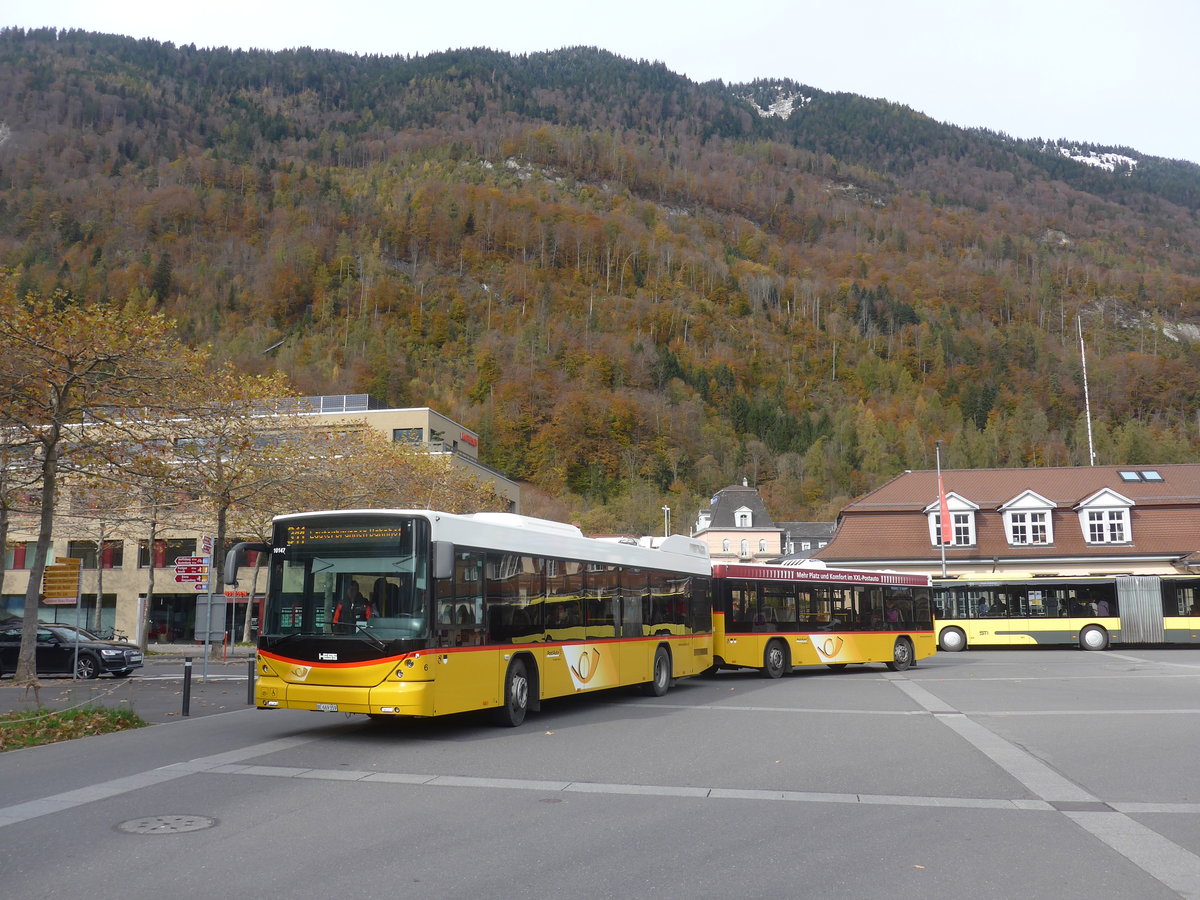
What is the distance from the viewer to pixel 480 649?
13.0 metres

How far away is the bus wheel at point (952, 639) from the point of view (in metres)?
39.4

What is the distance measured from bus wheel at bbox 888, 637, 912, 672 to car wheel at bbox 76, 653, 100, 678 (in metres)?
20.6

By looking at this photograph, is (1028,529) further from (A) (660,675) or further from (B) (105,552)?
(B) (105,552)

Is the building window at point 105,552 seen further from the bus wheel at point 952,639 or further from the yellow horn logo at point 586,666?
the yellow horn logo at point 586,666

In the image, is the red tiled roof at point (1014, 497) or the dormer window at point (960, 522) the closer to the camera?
the red tiled roof at point (1014, 497)

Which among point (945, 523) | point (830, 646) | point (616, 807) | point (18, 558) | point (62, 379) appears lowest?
point (616, 807)

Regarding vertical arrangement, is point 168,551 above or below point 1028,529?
below

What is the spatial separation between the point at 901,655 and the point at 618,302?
5199 inches

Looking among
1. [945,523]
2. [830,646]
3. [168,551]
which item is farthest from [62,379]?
[168,551]

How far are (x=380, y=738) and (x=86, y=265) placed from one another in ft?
448

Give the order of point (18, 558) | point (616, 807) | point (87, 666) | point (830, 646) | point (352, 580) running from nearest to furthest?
point (616, 807), point (352, 580), point (87, 666), point (830, 646), point (18, 558)

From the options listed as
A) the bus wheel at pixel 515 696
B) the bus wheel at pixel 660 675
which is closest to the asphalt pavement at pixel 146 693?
the bus wheel at pixel 515 696

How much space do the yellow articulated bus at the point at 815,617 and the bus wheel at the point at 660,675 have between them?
11.7 feet

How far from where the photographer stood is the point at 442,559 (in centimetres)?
1198
